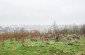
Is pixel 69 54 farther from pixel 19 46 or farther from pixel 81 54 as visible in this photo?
pixel 19 46

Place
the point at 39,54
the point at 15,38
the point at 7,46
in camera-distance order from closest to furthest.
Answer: the point at 39,54, the point at 7,46, the point at 15,38

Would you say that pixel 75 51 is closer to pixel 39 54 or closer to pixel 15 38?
pixel 39 54

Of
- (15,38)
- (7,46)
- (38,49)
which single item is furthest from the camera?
(15,38)

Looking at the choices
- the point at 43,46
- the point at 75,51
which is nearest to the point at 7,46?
the point at 43,46

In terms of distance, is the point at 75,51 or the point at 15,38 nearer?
the point at 75,51

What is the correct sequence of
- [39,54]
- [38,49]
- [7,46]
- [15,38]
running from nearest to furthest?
[39,54] < [38,49] < [7,46] < [15,38]

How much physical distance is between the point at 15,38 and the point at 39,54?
19.9 ft

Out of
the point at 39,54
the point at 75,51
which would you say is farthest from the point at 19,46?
the point at 75,51

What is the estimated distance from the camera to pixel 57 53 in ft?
43.9

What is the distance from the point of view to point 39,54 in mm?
13305

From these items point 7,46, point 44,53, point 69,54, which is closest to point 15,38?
point 7,46

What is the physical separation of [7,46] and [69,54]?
5.17m

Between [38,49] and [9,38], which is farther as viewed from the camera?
[9,38]

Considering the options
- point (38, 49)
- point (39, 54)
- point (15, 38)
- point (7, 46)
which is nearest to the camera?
point (39, 54)
